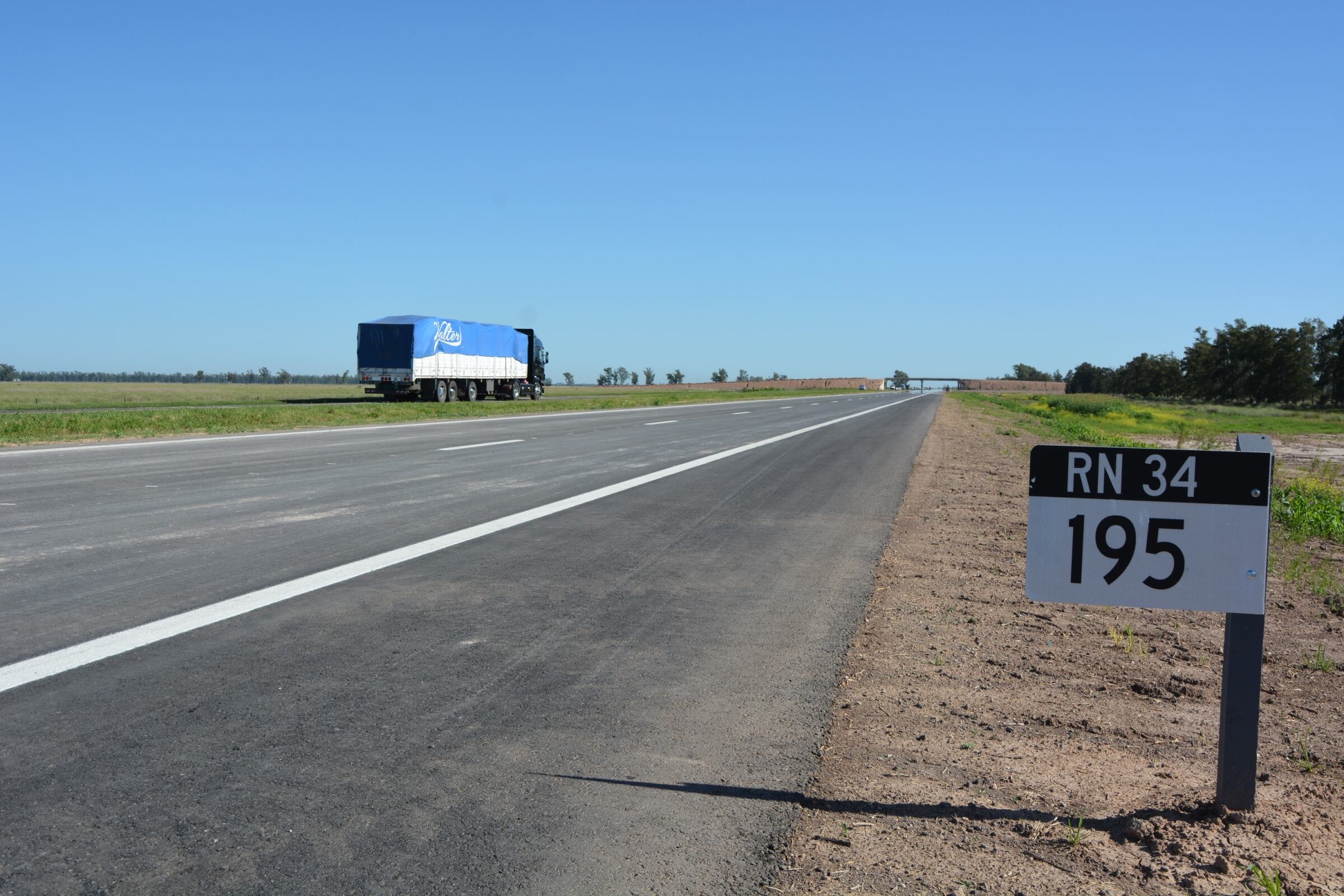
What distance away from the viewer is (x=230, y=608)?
5723mm

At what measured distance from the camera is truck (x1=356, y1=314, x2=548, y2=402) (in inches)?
1699

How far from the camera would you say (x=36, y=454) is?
1528cm

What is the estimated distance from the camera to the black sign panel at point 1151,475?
3.30 meters

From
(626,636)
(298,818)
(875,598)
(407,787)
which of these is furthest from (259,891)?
(875,598)

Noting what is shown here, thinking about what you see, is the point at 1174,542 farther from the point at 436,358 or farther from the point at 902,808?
the point at 436,358

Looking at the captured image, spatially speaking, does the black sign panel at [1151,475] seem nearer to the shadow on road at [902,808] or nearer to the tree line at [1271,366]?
the shadow on road at [902,808]

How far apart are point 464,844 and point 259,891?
1.92 feet

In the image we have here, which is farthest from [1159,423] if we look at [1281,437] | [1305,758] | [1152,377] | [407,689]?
[1152,377]

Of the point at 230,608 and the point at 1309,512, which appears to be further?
the point at 1309,512

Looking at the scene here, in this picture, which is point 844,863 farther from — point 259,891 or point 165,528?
point 165,528

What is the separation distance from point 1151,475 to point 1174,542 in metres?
0.24

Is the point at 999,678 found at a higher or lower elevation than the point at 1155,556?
lower

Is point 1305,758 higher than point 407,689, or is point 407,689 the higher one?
point 407,689

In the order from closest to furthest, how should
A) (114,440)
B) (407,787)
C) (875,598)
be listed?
(407,787) < (875,598) < (114,440)
